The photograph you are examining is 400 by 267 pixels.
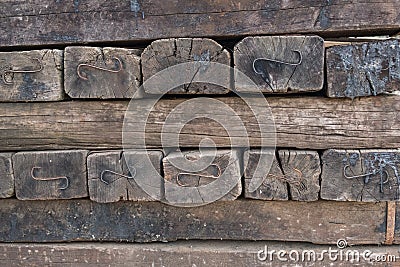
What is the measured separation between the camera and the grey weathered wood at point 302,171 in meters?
2.25

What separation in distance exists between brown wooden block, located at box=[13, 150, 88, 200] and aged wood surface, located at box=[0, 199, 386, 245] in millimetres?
105

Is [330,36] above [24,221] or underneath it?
above

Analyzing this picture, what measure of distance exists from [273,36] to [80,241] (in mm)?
1452

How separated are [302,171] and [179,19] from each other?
3.09ft

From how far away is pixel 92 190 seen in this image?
92.4 inches

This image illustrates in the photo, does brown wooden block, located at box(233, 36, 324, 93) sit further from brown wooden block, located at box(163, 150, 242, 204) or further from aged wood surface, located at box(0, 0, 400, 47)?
brown wooden block, located at box(163, 150, 242, 204)

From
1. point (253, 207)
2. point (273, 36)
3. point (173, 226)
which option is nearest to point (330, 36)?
point (273, 36)

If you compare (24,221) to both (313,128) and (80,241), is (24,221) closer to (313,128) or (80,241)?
(80,241)

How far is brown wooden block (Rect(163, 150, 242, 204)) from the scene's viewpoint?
2268 millimetres

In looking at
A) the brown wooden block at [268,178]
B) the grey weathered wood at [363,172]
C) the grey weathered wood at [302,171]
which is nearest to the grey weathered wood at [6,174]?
the brown wooden block at [268,178]

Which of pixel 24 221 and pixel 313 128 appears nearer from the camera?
pixel 313 128

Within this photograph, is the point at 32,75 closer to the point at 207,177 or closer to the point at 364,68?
the point at 207,177

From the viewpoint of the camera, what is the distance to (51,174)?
7.72ft

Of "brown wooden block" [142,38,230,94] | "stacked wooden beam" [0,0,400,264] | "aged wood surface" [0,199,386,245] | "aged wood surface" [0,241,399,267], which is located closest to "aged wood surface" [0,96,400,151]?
"stacked wooden beam" [0,0,400,264]
